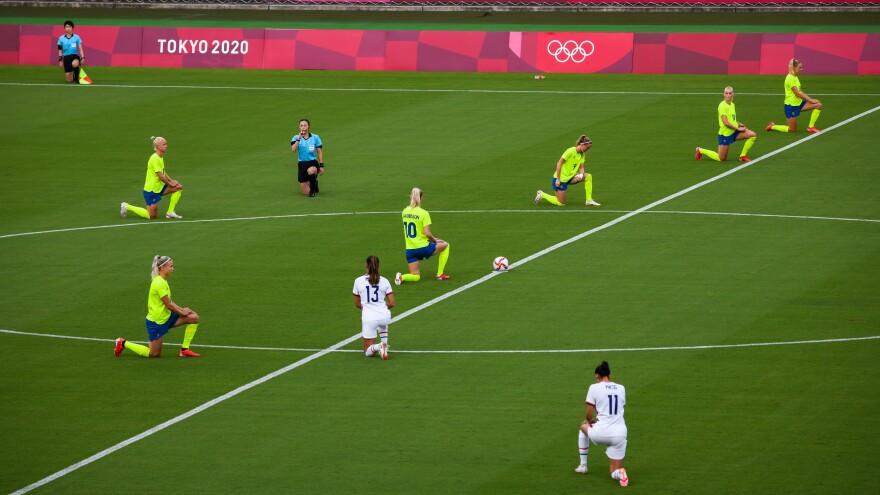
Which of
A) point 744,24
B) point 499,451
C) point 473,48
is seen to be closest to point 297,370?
point 499,451

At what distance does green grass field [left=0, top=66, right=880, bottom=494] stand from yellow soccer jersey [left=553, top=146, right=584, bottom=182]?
Answer: 2.67ft

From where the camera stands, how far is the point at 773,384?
21.8 metres

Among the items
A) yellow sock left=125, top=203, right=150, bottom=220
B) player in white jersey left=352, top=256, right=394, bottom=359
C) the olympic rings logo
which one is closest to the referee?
the olympic rings logo

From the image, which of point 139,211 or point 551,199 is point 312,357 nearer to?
point 139,211

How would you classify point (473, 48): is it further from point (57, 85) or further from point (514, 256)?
point (514, 256)

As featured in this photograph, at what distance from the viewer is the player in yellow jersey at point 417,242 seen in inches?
1096

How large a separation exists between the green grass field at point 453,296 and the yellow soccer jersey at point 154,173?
0.99 metres

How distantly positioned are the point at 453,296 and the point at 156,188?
9507 mm

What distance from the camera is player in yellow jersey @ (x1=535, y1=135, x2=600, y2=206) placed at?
3388 cm

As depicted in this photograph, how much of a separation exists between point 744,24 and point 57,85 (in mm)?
25199

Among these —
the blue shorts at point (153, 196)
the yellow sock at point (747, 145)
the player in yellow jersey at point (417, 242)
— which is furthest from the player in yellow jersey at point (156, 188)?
the yellow sock at point (747, 145)

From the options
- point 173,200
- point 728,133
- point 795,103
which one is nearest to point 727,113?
point 728,133

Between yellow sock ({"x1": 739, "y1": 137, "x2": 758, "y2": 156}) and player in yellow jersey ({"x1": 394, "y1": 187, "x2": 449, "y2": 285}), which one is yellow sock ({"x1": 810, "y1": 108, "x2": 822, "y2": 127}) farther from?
player in yellow jersey ({"x1": 394, "y1": 187, "x2": 449, "y2": 285})

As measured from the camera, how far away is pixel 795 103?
40.6m
